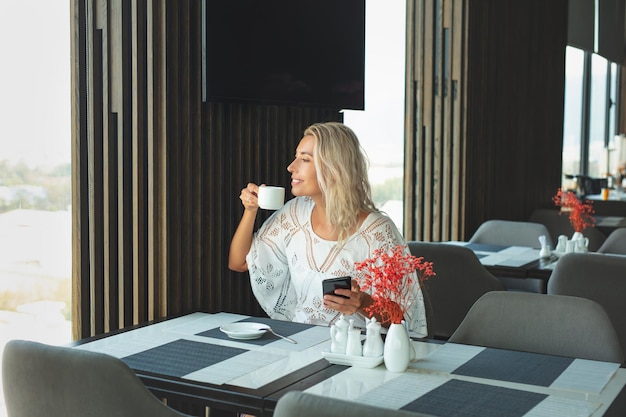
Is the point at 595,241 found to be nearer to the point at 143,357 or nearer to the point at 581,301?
the point at 581,301

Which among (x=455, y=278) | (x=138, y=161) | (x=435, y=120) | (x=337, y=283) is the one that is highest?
(x=435, y=120)

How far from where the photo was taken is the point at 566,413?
72.1 inches

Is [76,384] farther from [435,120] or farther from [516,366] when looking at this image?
[435,120]

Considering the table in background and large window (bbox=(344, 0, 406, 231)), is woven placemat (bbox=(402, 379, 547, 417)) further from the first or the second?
large window (bbox=(344, 0, 406, 231))

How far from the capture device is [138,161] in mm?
2777

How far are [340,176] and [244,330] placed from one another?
66cm

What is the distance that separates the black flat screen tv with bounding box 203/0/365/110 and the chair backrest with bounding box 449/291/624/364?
110cm

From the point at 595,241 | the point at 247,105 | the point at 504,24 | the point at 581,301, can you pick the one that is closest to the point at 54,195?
the point at 247,105

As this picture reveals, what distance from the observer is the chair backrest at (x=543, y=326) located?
8.09 feet

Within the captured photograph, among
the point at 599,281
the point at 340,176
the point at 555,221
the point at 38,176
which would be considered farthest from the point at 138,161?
the point at 555,221

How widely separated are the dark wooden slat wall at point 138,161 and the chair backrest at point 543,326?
0.99 m

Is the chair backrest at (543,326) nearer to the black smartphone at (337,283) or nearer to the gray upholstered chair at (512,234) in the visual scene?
the black smartphone at (337,283)

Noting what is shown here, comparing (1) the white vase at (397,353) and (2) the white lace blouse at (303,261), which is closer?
(1) the white vase at (397,353)

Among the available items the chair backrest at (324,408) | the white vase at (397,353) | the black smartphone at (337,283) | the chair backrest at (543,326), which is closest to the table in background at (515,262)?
the chair backrest at (543,326)
